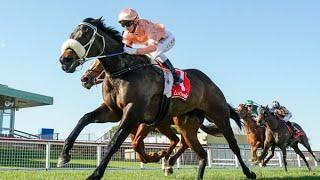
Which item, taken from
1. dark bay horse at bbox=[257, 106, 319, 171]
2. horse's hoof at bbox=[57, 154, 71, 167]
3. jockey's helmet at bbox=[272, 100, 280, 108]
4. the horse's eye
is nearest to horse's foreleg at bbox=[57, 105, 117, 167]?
horse's hoof at bbox=[57, 154, 71, 167]

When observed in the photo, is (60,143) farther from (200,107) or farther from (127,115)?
(127,115)

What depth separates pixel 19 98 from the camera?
3131cm

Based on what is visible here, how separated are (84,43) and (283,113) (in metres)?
12.5

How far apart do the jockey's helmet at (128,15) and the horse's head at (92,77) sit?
3.71 ft

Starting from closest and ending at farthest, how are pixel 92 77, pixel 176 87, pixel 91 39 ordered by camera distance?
pixel 91 39 → pixel 176 87 → pixel 92 77

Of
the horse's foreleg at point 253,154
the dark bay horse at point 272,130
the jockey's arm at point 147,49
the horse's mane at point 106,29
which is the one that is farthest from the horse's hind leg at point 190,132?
the horse's foreleg at point 253,154

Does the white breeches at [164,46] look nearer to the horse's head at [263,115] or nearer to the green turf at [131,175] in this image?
the green turf at [131,175]

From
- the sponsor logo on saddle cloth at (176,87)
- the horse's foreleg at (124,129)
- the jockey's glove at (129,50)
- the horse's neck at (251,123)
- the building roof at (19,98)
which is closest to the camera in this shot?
the horse's foreleg at (124,129)

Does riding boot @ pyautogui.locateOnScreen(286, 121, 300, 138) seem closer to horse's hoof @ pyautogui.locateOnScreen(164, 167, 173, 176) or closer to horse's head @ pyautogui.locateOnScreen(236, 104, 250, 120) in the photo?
horse's head @ pyautogui.locateOnScreen(236, 104, 250, 120)

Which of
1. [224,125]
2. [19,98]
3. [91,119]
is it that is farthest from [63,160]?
[19,98]

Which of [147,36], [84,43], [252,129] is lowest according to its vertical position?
[252,129]

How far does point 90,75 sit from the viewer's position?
695cm

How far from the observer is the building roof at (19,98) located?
30.0 metres

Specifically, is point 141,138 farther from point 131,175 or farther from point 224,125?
point 224,125
